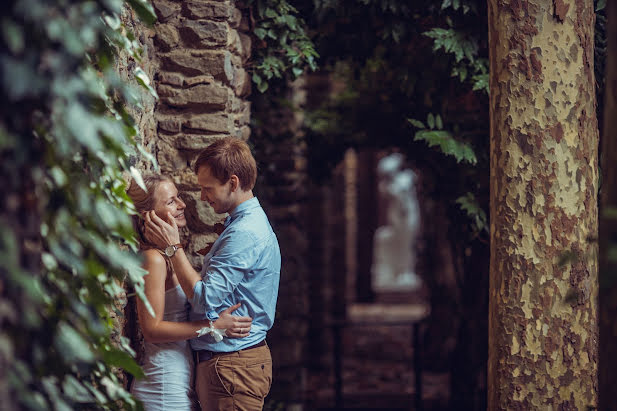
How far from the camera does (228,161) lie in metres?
2.95

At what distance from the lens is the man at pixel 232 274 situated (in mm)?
2857

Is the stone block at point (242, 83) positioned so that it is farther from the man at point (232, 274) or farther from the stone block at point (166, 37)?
the man at point (232, 274)

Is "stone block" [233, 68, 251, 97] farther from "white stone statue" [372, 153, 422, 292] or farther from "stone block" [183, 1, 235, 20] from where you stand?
"white stone statue" [372, 153, 422, 292]

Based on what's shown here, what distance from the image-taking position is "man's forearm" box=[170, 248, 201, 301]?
9.29 feet

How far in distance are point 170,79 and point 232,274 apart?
4.12 ft

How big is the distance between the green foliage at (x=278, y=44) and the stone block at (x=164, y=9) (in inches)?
23.3

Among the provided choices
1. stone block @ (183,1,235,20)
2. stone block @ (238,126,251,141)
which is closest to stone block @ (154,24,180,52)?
Result: stone block @ (183,1,235,20)

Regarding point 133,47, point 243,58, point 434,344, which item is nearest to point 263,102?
point 243,58

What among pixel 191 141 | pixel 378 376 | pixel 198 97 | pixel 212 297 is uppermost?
pixel 198 97

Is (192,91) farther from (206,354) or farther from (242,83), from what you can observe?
(206,354)

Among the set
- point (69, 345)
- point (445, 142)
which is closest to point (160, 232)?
point (69, 345)

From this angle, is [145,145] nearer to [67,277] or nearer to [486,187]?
[67,277]

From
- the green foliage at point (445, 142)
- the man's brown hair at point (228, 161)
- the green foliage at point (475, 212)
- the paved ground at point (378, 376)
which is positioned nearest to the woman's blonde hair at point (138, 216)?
the man's brown hair at point (228, 161)

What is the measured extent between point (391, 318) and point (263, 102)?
8.48 m
